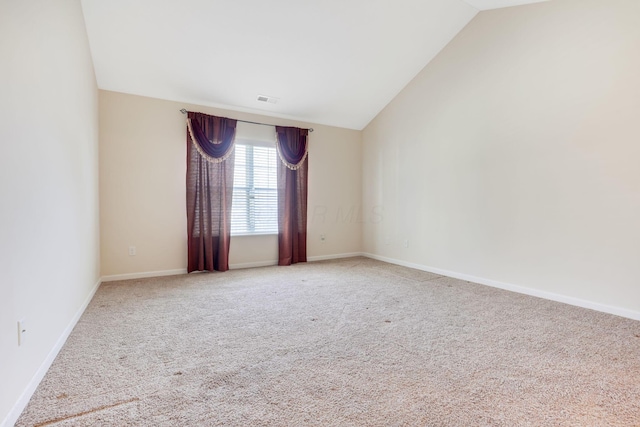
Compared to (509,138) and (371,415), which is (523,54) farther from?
(371,415)

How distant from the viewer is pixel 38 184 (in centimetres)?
158

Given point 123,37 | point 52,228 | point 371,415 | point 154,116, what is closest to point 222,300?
point 52,228

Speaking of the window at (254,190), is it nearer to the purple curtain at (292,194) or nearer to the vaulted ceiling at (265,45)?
the purple curtain at (292,194)

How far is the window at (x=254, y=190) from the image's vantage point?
4328 mm

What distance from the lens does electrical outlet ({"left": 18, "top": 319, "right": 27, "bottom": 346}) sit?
133 centimetres

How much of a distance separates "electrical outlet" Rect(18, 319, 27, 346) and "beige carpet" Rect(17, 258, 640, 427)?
294mm

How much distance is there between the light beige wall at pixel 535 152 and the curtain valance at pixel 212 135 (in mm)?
2612

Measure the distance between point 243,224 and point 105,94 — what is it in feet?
7.57

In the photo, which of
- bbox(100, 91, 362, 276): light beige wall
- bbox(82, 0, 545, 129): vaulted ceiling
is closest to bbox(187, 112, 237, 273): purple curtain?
bbox(100, 91, 362, 276): light beige wall

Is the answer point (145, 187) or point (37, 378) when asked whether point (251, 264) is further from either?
point (37, 378)

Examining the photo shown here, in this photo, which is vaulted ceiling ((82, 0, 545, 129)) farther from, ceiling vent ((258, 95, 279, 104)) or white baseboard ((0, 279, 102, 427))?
white baseboard ((0, 279, 102, 427))

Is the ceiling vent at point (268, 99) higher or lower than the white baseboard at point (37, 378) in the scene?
higher

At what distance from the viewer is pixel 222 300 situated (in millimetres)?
2900

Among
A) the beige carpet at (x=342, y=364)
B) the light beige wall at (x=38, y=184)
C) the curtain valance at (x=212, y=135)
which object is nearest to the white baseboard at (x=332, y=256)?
the beige carpet at (x=342, y=364)
